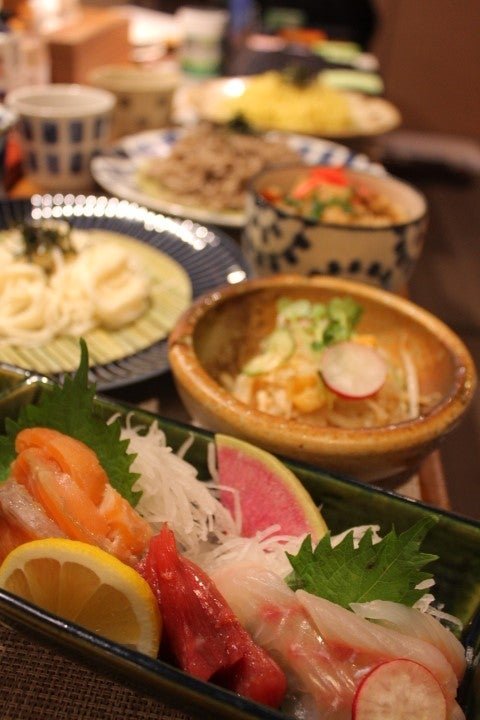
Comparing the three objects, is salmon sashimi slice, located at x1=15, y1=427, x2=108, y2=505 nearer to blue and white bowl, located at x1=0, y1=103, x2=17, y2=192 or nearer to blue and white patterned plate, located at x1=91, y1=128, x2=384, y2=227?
blue and white patterned plate, located at x1=91, y1=128, x2=384, y2=227

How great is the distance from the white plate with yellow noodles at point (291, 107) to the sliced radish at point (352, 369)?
216cm

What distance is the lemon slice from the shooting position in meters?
0.84

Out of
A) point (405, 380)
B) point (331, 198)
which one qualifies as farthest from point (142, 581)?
point (331, 198)

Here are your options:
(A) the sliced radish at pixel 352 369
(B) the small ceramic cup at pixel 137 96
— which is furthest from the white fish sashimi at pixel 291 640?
(B) the small ceramic cup at pixel 137 96

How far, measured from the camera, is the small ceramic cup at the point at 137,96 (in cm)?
294

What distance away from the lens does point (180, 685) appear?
2.41ft

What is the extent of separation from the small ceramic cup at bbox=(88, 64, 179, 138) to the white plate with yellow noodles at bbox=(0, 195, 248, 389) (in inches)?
38.8

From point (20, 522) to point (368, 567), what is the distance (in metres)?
0.50

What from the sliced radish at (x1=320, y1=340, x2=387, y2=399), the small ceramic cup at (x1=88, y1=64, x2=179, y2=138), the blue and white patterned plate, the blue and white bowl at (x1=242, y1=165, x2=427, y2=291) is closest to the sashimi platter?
the sliced radish at (x1=320, y1=340, x2=387, y2=399)

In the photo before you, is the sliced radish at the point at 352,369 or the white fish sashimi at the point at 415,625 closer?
the white fish sashimi at the point at 415,625

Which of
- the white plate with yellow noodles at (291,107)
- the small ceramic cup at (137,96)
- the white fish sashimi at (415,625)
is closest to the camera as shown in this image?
the white fish sashimi at (415,625)

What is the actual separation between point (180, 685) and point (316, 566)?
276 millimetres

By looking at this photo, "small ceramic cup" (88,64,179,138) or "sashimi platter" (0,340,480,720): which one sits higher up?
"small ceramic cup" (88,64,179,138)

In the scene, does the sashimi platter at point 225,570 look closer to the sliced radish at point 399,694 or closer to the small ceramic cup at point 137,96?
the sliced radish at point 399,694
